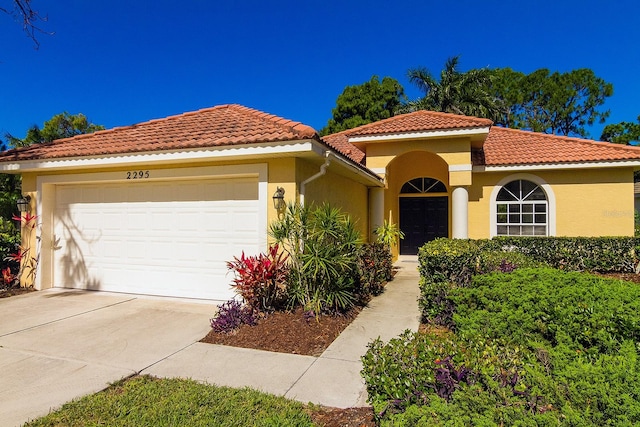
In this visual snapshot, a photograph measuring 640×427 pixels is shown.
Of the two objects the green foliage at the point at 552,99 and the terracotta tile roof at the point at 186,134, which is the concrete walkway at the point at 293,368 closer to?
the terracotta tile roof at the point at 186,134

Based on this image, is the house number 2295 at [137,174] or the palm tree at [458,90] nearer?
the house number 2295 at [137,174]

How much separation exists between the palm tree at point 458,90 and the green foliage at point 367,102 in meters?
6.54

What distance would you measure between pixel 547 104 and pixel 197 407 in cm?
3634

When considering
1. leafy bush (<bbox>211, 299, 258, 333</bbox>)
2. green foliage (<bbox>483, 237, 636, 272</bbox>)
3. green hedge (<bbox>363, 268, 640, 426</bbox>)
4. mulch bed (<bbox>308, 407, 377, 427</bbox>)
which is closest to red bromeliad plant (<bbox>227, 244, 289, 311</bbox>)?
leafy bush (<bbox>211, 299, 258, 333</bbox>)

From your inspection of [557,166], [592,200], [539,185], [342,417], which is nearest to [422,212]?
[539,185]

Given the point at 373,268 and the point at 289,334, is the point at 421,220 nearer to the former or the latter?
the point at 373,268

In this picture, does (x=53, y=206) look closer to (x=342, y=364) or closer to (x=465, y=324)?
(x=342, y=364)

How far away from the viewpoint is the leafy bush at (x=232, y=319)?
580 centimetres

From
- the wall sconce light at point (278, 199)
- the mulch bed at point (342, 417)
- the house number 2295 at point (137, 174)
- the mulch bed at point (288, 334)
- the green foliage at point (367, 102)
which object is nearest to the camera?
the mulch bed at point (342, 417)

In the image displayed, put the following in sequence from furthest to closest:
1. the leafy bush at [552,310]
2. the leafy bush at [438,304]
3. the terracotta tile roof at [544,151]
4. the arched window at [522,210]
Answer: the arched window at [522,210] → the terracotta tile roof at [544,151] → the leafy bush at [438,304] → the leafy bush at [552,310]

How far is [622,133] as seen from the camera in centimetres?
3094

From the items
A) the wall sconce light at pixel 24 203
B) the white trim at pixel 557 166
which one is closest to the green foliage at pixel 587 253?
the white trim at pixel 557 166

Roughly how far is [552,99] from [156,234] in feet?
112

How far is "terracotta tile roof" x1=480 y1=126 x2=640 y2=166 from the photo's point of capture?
38.9ft
